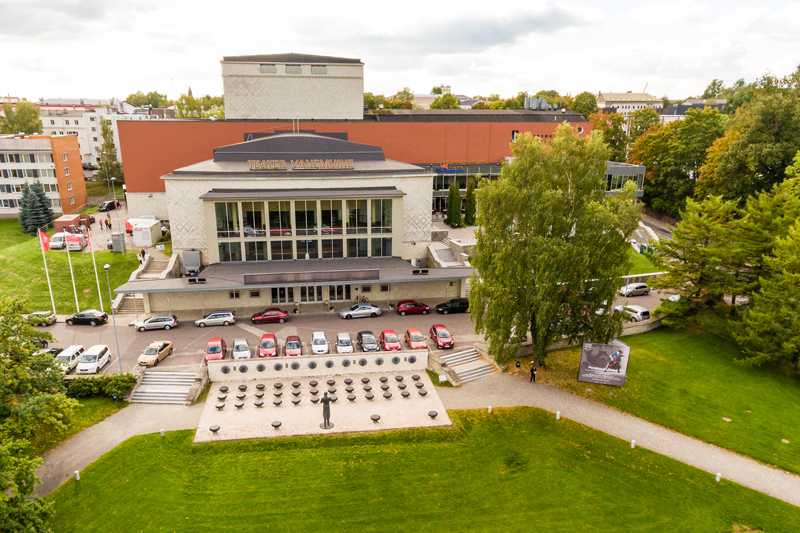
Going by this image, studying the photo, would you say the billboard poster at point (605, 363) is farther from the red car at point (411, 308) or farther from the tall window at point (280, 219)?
the tall window at point (280, 219)

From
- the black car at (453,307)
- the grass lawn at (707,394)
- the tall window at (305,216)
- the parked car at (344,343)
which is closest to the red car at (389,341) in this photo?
the parked car at (344,343)

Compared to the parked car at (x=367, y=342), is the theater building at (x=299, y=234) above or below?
above

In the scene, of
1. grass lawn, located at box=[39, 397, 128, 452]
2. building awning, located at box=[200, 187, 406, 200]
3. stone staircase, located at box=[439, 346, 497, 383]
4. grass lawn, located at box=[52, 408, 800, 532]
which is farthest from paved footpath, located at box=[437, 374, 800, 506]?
grass lawn, located at box=[39, 397, 128, 452]

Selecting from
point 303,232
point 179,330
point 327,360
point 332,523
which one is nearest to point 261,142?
point 303,232

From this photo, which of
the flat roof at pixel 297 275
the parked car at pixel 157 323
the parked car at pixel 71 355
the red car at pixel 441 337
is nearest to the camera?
the parked car at pixel 71 355

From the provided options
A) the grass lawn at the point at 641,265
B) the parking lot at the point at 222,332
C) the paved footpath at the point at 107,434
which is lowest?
the paved footpath at the point at 107,434

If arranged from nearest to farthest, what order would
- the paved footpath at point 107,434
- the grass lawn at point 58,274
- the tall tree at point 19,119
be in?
the paved footpath at point 107,434, the grass lawn at point 58,274, the tall tree at point 19,119

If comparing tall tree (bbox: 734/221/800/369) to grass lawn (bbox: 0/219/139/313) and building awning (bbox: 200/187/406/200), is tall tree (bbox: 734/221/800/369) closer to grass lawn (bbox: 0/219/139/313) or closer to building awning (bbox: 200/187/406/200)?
building awning (bbox: 200/187/406/200)
